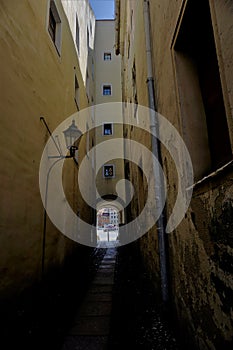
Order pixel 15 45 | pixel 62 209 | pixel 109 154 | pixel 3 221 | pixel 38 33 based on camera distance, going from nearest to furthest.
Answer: pixel 3 221, pixel 15 45, pixel 38 33, pixel 62 209, pixel 109 154

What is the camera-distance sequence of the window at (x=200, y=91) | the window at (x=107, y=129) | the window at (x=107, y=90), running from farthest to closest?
the window at (x=107, y=90), the window at (x=107, y=129), the window at (x=200, y=91)

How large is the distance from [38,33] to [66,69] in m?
2.23

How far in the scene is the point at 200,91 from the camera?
7.38 feet

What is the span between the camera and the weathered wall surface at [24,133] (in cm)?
307

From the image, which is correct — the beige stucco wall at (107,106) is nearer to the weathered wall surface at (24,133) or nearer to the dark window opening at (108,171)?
the dark window opening at (108,171)

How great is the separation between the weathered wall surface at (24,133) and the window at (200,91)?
7.86 ft

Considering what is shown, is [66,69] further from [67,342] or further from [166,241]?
[67,342]

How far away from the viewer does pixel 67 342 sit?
2.46m

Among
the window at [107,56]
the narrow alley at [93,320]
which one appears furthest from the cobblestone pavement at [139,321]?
the window at [107,56]

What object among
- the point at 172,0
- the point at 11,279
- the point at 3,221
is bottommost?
the point at 11,279

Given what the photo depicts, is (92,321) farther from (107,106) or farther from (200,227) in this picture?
(107,106)

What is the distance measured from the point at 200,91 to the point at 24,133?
2785mm

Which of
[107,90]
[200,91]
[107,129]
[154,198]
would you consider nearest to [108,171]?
[107,129]

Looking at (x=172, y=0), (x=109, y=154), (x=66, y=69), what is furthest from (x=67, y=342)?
(x=109, y=154)
